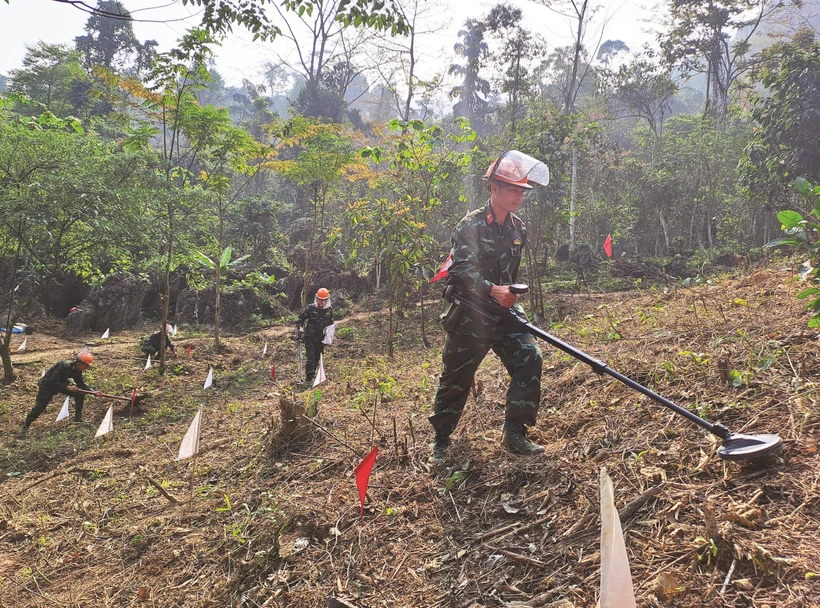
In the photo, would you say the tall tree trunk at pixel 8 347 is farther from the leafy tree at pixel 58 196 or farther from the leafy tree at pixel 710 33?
the leafy tree at pixel 710 33

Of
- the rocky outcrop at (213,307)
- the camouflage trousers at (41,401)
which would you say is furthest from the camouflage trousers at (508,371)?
the rocky outcrop at (213,307)

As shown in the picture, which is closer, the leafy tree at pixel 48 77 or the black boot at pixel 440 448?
the black boot at pixel 440 448

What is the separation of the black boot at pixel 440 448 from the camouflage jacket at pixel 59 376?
6.59 meters

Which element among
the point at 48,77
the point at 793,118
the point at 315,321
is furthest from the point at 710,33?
the point at 48,77

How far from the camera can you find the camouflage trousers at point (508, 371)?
2914mm

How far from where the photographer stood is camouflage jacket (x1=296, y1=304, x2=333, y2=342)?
829 cm

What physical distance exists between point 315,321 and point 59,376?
3.97 metres

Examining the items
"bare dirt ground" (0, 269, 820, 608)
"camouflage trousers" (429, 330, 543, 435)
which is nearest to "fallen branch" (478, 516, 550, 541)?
"bare dirt ground" (0, 269, 820, 608)

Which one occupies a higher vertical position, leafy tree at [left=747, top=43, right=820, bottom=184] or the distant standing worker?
leafy tree at [left=747, top=43, right=820, bottom=184]

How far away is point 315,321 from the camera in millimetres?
8367

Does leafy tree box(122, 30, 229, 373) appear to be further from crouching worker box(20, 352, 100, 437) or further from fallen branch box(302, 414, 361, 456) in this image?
fallen branch box(302, 414, 361, 456)

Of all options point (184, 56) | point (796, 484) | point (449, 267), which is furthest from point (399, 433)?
point (184, 56)

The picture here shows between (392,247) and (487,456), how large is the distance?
19.8 feet

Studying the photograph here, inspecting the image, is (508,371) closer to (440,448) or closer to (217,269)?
(440,448)
